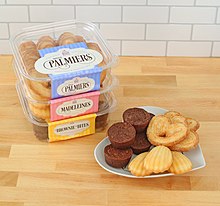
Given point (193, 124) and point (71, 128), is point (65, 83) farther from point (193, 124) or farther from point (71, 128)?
point (193, 124)

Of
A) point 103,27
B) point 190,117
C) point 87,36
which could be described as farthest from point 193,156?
point 103,27

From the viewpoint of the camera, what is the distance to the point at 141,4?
64.6 inches

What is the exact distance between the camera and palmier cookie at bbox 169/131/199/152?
1.32 metres

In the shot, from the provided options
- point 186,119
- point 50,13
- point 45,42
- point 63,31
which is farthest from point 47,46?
point 186,119

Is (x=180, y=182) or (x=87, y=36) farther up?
(x=87, y=36)

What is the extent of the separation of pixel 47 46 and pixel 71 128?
0.21 m

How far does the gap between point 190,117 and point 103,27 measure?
393 millimetres

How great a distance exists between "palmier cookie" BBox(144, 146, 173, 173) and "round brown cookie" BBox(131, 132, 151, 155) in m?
0.05

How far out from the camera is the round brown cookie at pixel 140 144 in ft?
4.38

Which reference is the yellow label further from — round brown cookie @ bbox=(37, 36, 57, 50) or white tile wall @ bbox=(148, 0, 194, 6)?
white tile wall @ bbox=(148, 0, 194, 6)

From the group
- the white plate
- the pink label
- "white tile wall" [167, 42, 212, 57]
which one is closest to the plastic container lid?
the pink label

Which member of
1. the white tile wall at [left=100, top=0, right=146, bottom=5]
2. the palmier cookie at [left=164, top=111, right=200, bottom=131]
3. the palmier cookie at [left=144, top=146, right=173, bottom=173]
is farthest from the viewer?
the white tile wall at [left=100, top=0, right=146, bottom=5]

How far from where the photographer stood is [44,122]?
1389 mm

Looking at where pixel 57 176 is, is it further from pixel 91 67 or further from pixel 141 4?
pixel 141 4
